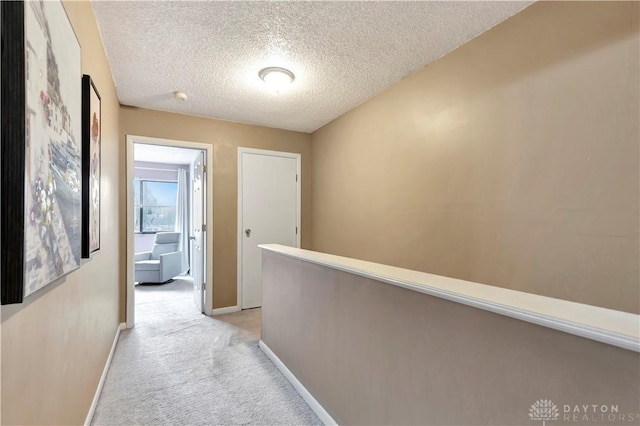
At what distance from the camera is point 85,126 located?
1415 millimetres

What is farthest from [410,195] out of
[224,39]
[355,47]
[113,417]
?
[113,417]

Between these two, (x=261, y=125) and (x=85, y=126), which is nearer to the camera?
(x=85, y=126)

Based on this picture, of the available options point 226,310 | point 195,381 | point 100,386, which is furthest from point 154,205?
point 195,381

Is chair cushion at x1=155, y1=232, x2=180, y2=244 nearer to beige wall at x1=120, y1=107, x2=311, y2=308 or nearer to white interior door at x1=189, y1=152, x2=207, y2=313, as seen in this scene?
white interior door at x1=189, y1=152, x2=207, y2=313

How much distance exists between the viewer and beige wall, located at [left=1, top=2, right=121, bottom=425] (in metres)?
0.79

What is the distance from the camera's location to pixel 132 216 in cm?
315

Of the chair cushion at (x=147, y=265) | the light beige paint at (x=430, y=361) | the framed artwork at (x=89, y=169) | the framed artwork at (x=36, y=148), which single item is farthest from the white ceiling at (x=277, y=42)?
the chair cushion at (x=147, y=265)

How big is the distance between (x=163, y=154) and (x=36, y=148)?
5200mm

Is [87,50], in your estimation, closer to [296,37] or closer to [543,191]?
[296,37]

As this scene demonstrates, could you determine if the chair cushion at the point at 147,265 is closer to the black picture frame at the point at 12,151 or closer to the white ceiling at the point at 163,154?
the white ceiling at the point at 163,154

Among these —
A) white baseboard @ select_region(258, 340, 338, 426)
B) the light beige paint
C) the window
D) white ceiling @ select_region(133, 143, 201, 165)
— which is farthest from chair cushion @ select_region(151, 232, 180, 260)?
the light beige paint

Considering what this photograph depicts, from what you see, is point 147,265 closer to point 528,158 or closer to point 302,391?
point 302,391

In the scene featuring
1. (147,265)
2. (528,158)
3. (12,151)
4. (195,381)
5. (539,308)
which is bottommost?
(195,381)

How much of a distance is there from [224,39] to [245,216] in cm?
217
